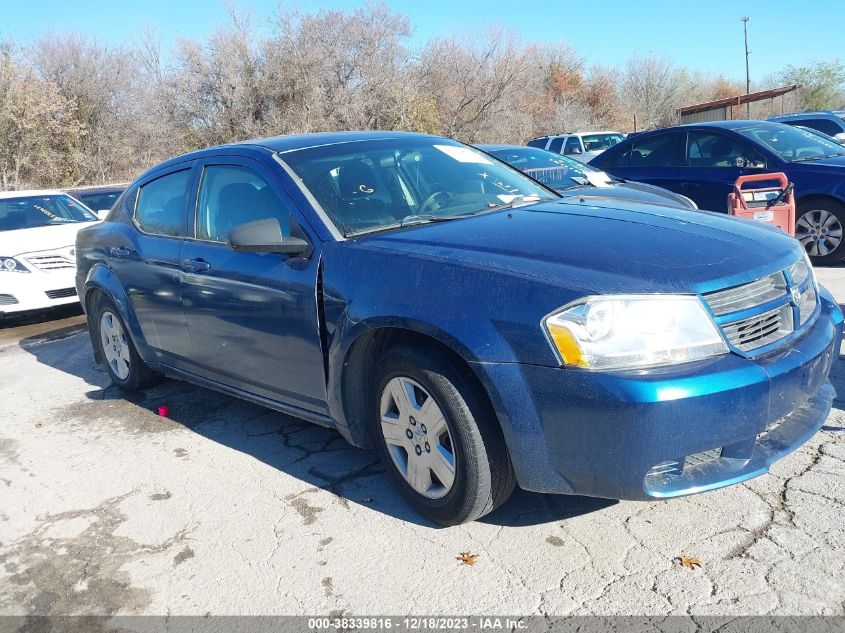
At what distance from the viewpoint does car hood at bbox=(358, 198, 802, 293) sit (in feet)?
9.32

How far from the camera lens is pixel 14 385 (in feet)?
20.7

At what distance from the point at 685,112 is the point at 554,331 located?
97.6 ft

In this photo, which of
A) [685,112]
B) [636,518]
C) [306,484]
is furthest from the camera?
[685,112]

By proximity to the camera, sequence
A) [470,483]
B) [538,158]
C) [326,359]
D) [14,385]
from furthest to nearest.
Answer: [538,158], [14,385], [326,359], [470,483]

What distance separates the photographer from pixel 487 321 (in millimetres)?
2885

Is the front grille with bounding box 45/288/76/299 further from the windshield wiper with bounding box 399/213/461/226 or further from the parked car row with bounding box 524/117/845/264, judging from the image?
the windshield wiper with bounding box 399/213/461/226

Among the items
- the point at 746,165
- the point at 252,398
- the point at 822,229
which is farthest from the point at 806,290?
the point at 746,165

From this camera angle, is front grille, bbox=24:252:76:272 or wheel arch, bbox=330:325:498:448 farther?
front grille, bbox=24:252:76:272

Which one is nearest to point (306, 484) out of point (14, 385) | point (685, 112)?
point (14, 385)

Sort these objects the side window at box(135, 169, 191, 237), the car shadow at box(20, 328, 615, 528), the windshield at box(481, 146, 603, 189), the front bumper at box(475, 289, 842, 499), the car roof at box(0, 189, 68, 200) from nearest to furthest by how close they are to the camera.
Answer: the front bumper at box(475, 289, 842, 499)
the car shadow at box(20, 328, 615, 528)
the side window at box(135, 169, 191, 237)
the windshield at box(481, 146, 603, 189)
the car roof at box(0, 189, 68, 200)

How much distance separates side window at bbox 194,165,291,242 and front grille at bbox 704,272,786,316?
2048mm

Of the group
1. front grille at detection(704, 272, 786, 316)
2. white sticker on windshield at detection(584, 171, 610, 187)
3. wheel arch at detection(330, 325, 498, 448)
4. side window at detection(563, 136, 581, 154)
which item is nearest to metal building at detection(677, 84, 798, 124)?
side window at detection(563, 136, 581, 154)

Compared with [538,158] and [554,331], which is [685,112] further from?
[554,331]

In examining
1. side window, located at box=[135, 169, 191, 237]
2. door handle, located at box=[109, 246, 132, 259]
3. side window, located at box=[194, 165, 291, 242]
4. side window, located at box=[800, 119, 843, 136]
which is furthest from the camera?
side window, located at box=[800, 119, 843, 136]
